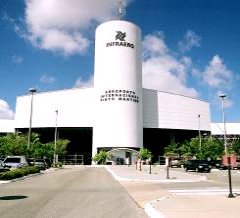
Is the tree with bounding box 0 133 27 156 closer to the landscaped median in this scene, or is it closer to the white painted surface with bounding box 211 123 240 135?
the landscaped median

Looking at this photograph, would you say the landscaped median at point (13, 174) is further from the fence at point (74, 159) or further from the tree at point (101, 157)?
the fence at point (74, 159)

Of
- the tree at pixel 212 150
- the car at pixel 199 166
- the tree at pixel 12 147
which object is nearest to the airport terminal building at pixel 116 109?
the tree at pixel 12 147

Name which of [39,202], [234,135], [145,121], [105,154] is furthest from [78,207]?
[234,135]

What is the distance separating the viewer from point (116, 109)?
93.2 metres

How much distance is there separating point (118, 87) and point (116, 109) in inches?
217

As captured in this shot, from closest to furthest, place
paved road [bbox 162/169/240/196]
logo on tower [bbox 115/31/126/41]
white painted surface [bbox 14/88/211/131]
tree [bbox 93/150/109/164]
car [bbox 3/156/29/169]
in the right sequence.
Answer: paved road [bbox 162/169/240/196] → car [bbox 3/156/29/169] → tree [bbox 93/150/109/164] → logo on tower [bbox 115/31/126/41] → white painted surface [bbox 14/88/211/131]

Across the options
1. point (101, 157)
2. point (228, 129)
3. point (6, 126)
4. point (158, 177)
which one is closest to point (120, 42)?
point (101, 157)

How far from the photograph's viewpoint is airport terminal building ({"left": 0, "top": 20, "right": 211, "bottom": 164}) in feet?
309

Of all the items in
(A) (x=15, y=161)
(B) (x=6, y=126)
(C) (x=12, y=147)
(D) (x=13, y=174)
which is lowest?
(D) (x=13, y=174)

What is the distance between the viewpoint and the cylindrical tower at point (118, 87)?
93500 mm

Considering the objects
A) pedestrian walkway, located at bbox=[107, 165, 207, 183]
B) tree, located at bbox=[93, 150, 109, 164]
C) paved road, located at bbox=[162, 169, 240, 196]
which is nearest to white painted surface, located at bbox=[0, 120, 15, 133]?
tree, located at bbox=[93, 150, 109, 164]

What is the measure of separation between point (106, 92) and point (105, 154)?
50.8ft

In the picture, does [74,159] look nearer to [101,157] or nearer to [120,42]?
[101,157]

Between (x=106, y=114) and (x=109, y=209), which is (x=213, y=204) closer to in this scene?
(x=109, y=209)
